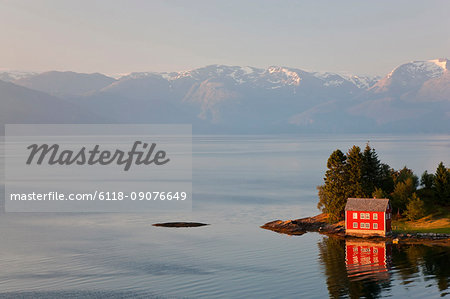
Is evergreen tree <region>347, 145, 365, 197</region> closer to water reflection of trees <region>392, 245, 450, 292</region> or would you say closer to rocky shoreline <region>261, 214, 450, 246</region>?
rocky shoreline <region>261, 214, 450, 246</region>

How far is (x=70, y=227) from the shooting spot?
4350 inches

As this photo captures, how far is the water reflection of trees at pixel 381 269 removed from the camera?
67.2 meters

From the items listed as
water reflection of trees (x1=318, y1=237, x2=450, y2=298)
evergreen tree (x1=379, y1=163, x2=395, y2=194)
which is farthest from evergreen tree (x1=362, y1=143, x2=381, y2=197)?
water reflection of trees (x1=318, y1=237, x2=450, y2=298)

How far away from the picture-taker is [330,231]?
102 metres

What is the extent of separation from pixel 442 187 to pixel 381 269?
38.7 m

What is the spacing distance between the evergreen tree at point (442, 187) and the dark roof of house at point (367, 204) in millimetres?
16868

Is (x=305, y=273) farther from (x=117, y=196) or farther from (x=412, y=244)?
(x=117, y=196)

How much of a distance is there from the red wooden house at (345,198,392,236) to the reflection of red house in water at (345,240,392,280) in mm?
4314

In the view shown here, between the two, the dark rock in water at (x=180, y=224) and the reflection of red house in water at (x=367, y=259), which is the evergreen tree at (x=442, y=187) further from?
the dark rock in water at (x=180, y=224)

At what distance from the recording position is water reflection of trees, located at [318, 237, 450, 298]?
6725cm

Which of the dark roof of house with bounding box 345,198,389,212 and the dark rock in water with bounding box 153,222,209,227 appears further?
the dark rock in water with bounding box 153,222,209,227

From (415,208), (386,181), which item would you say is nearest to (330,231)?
(415,208)

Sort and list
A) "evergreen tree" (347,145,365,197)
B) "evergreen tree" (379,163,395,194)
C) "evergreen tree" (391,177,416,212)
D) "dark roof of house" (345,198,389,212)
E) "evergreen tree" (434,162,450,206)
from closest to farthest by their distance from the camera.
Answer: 1. "dark roof of house" (345,198,389,212)
2. "evergreen tree" (391,177,416,212)
3. "evergreen tree" (347,145,365,197)
4. "evergreen tree" (434,162,450,206)
5. "evergreen tree" (379,163,395,194)

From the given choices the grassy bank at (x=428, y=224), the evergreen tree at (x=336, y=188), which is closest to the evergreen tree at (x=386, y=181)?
the evergreen tree at (x=336, y=188)
